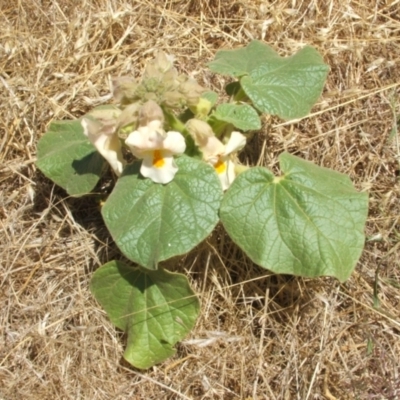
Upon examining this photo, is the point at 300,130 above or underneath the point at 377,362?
above

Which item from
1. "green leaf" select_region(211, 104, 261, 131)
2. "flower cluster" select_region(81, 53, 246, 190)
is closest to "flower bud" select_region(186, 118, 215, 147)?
"flower cluster" select_region(81, 53, 246, 190)

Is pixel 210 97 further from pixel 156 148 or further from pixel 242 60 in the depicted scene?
pixel 156 148

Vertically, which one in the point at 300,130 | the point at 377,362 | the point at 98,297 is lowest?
the point at 377,362

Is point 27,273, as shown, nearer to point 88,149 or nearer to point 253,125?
point 88,149

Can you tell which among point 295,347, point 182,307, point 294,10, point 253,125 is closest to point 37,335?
point 182,307

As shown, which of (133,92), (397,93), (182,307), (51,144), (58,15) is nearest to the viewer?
(133,92)

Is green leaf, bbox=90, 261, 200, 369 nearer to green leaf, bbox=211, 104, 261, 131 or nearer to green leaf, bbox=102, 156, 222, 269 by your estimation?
green leaf, bbox=102, 156, 222, 269

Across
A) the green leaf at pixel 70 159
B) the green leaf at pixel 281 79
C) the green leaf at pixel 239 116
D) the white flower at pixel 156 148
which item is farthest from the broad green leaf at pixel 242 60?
the green leaf at pixel 70 159

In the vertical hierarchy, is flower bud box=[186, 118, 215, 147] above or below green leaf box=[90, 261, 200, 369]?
above
